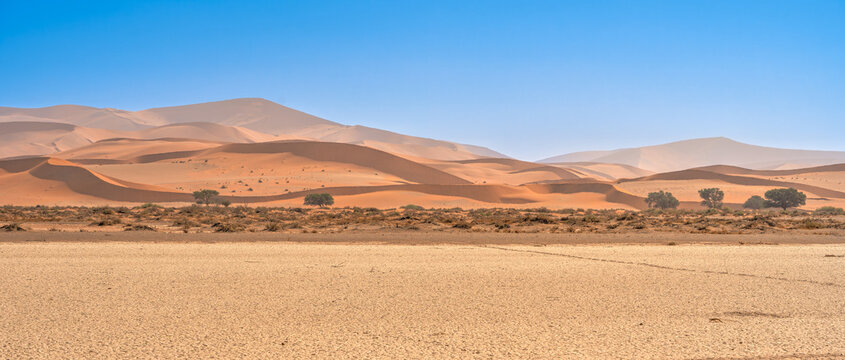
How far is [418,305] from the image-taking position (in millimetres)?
7332

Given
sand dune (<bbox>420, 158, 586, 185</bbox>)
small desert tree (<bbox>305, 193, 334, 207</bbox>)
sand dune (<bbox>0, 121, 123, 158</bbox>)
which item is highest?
sand dune (<bbox>0, 121, 123, 158</bbox>)

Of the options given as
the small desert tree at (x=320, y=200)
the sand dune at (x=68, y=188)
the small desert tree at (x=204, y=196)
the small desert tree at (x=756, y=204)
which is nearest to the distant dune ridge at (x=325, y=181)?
the sand dune at (x=68, y=188)

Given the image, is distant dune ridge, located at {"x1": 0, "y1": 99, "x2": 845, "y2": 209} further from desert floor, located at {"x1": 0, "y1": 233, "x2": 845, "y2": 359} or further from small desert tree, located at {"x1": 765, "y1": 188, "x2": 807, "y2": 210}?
desert floor, located at {"x1": 0, "y1": 233, "x2": 845, "y2": 359}

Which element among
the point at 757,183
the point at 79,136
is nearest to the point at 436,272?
the point at 757,183

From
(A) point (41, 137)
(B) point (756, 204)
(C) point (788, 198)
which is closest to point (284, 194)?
(B) point (756, 204)

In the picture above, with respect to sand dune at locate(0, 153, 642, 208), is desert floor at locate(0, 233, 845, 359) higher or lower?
lower

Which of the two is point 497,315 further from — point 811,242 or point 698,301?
point 811,242

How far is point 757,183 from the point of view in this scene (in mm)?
84312

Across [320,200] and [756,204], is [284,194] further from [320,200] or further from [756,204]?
[756,204]

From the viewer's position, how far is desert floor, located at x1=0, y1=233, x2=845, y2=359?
5.44 meters

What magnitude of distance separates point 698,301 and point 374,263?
18.8 ft

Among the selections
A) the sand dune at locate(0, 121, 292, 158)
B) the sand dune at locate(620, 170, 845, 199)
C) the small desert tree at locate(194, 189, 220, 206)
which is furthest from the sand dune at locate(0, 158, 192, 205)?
the sand dune at locate(0, 121, 292, 158)

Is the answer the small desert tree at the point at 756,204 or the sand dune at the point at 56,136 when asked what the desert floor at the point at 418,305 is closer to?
the small desert tree at the point at 756,204

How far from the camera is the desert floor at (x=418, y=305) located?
17.9 ft
